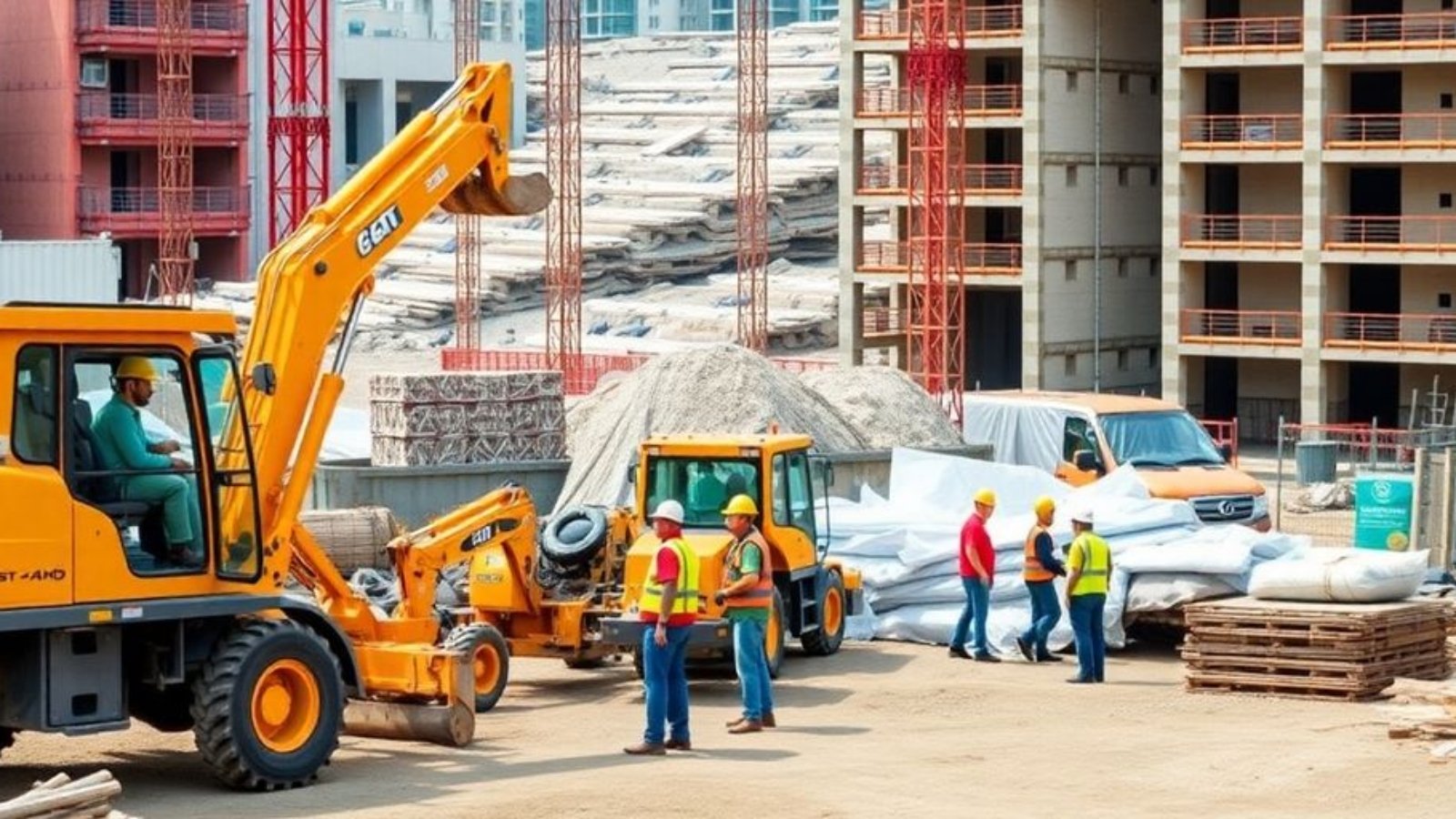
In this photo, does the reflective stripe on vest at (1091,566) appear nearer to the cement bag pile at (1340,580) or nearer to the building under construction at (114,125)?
the cement bag pile at (1340,580)

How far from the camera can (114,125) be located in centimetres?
7944

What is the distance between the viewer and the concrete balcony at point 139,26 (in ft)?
261

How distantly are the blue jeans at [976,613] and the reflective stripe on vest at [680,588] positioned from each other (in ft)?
22.4

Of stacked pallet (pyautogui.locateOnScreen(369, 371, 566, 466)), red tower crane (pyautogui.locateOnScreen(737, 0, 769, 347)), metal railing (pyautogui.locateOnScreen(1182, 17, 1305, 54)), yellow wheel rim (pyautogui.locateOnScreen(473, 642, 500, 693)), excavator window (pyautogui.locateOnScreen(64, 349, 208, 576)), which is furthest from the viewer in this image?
red tower crane (pyautogui.locateOnScreen(737, 0, 769, 347))

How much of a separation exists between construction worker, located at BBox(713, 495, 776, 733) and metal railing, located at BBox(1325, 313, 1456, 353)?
37.7 meters

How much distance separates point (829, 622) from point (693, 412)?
30.2 feet

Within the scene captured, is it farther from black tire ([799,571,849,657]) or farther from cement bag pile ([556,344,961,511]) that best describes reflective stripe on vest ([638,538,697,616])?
cement bag pile ([556,344,961,511])

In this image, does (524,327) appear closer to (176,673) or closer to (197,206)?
(197,206)

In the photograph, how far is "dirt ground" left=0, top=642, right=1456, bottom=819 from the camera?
734 inches

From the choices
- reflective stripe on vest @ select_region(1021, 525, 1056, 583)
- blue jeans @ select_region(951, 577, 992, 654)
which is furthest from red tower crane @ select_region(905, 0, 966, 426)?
reflective stripe on vest @ select_region(1021, 525, 1056, 583)

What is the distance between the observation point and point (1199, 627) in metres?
25.0

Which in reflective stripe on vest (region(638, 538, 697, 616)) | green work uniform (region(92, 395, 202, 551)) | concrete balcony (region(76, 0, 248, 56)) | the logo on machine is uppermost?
concrete balcony (region(76, 0, 248, 56))

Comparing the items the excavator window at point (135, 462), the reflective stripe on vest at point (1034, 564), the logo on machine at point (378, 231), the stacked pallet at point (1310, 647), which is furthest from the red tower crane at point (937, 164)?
the excavator window at point (135, 462)

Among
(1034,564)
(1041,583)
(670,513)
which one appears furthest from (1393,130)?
(670,513)
